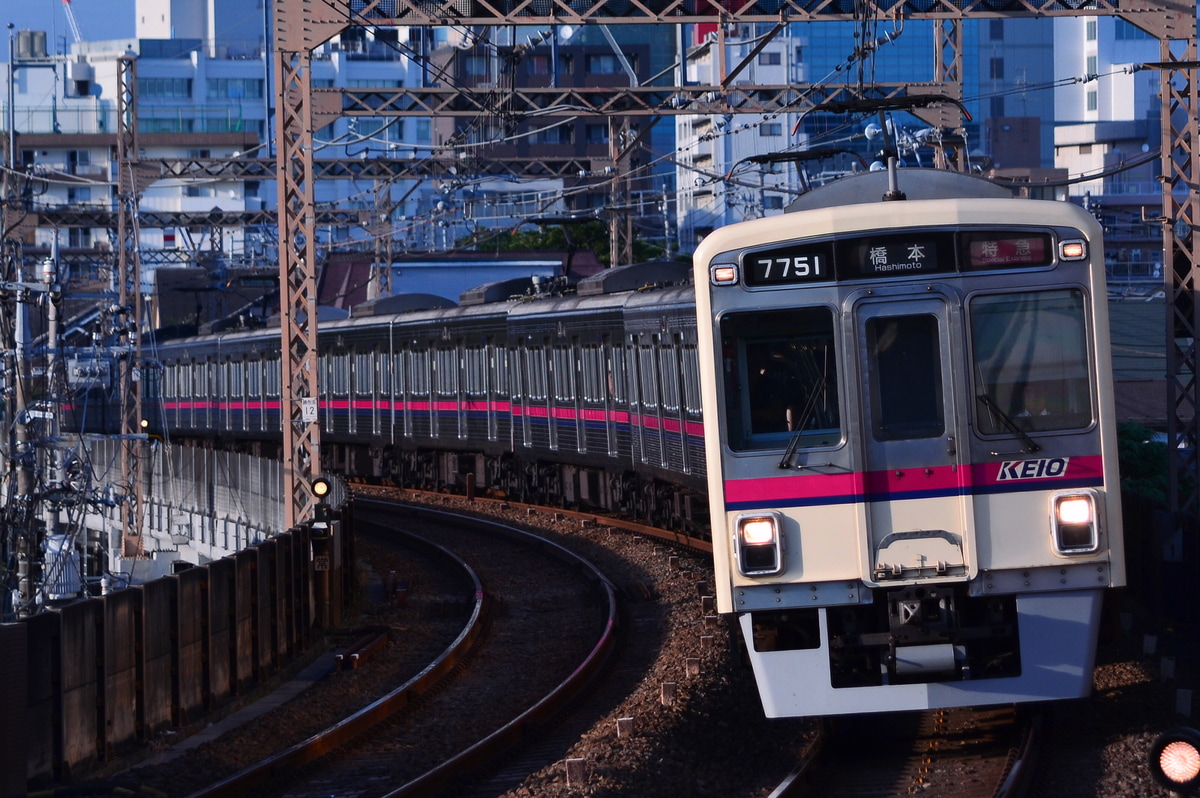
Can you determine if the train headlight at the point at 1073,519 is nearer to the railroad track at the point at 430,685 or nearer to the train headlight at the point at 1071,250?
the train headlight at the point at 1071,250

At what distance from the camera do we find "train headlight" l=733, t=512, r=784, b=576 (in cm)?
725

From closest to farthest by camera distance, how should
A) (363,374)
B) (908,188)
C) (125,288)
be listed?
(908,188) < (125,288) < (363,374)

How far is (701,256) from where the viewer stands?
7.45 meters

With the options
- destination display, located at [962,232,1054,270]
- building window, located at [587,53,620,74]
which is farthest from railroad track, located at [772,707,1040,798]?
building window, located at [587,53,620,74]

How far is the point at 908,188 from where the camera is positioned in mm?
7922

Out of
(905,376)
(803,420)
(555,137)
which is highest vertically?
(555,137)

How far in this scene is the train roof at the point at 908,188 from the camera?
7895mm

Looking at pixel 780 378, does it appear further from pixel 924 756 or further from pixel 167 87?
pixel 167 87

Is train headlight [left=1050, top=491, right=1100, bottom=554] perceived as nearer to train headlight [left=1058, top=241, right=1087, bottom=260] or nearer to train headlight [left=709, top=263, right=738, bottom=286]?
train headlight [left=1058, top=241, right=1087, bottom=260]

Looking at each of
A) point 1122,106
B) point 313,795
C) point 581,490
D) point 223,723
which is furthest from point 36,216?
point 1122,106

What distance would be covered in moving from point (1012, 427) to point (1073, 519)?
48cm

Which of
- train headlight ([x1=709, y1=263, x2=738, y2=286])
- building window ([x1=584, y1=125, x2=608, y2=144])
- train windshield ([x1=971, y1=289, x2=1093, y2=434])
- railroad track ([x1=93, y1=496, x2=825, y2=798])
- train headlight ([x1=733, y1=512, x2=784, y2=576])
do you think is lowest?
railroad track ([x1=93, y1=496, x2=825, y2=798])

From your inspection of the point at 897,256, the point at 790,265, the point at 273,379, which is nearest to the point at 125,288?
the point at 273,379

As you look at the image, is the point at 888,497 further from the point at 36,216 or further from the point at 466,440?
the point at 36,216
